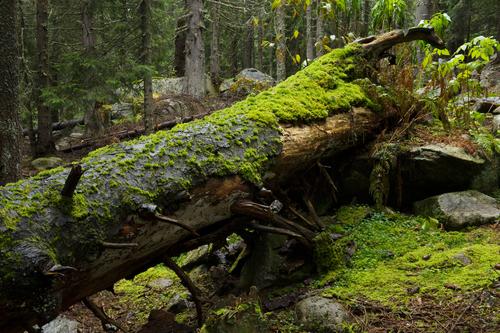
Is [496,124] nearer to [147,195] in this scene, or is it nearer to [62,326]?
[147,195]

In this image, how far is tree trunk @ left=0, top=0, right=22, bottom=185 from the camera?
5.62m

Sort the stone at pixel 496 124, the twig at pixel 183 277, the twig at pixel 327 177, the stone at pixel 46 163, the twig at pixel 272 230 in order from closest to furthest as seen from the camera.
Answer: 1. the twig at pixel 183 277
2. the twig at pixel 272 230
3. the twig at pixel 327 177
4. the stone at pixel 496 124
5. the stone at pixel 46 163

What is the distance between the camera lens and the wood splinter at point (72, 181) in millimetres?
2494

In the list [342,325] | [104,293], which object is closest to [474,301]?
[342,325]

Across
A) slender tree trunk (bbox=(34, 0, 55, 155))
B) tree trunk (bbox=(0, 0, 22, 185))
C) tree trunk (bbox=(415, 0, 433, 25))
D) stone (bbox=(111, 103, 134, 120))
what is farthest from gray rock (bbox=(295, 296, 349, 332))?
stone (bbox=(111, 103, 134, 120))

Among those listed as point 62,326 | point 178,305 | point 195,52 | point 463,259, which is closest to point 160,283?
point 178,305

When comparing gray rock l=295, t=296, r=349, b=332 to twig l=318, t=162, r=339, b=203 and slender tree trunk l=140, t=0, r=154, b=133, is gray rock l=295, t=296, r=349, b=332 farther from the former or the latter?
slender tree trunk l=140, t=0, r=154, b=133

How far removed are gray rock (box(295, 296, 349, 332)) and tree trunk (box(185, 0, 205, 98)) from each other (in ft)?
48.2

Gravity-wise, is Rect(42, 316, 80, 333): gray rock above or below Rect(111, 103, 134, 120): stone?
below

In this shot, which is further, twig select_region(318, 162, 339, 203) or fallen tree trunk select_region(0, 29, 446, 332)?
twig select_region(318, 162, 339, 203)

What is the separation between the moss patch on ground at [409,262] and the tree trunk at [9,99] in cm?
454

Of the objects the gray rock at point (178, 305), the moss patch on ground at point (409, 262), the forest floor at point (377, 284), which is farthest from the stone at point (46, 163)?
the moss patch on ground at point (409, 262)

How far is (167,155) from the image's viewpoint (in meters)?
3.49

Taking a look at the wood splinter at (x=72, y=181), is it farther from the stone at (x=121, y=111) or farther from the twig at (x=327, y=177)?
the stone at (x=121, y=111)
